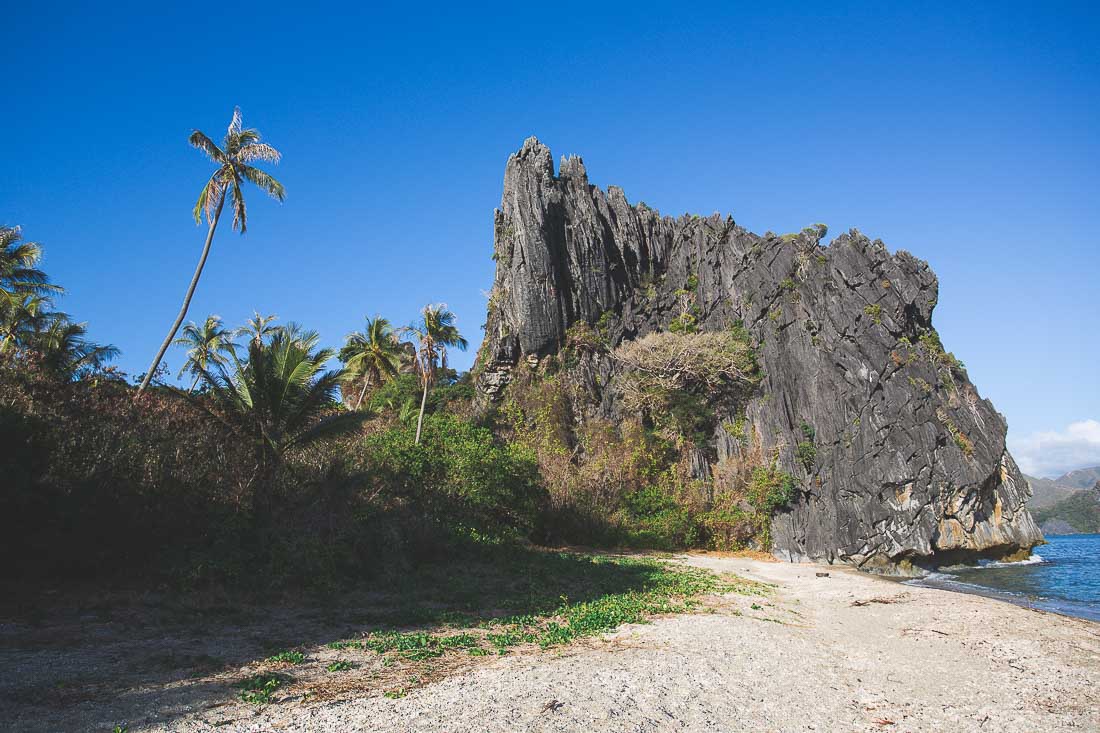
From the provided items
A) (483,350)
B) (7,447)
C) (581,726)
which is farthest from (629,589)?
(483,350)

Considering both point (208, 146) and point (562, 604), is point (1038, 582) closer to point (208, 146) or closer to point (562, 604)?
point (562, 604)

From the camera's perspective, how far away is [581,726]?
17.0 feet

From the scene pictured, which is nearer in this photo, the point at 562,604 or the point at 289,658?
the point at 289,658

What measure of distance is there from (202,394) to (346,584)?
6810 millimetres

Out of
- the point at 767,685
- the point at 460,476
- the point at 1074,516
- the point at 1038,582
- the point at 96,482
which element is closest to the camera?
the point at 767,685

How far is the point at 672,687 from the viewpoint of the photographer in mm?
6320

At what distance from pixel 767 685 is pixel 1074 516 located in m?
96.9

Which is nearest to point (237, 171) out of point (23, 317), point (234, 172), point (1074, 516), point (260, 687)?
point (234, 172)

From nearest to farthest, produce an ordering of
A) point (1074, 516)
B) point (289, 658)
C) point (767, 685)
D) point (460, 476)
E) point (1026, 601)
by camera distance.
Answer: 1. point (767, 685)
2. point (289, 658)
3. point (1026, 601)
4. point (460, 476)
5. point (1074, 516)

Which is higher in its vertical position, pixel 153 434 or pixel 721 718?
pixel 153 434

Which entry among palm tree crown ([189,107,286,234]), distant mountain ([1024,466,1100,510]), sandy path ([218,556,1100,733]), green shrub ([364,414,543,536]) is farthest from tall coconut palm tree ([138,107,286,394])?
distant mountain ([1024,466,1100,510])

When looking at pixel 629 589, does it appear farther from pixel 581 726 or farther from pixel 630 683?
pixel 581 726

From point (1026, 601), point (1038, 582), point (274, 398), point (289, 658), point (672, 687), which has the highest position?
point (274, 398)

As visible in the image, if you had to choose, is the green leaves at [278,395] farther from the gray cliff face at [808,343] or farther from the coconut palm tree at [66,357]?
the gray cliff face at [808,343]
